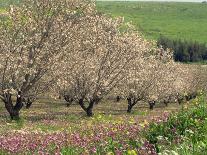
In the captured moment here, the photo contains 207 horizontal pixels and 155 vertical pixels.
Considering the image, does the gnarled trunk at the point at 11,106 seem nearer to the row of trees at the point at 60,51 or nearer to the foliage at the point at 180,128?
the row of trees at the point at 60,51

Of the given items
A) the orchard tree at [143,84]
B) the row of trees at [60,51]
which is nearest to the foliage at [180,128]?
the row of trees at [60,51]

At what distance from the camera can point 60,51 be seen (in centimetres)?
3381

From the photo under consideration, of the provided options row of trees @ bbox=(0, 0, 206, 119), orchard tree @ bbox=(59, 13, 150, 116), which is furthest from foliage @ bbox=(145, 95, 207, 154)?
orchard tree @ bbox=(59, 13, 150, 116)

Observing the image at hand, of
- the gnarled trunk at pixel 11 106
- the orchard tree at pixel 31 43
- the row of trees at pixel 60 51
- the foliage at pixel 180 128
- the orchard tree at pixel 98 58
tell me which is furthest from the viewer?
the orchard tree at pixel 98 58

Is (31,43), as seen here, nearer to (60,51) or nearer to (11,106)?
(60,51)

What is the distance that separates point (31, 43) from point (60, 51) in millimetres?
2479

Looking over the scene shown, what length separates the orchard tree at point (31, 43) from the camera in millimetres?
31812

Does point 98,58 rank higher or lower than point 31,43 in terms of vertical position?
lower

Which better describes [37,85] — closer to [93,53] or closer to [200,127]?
[93,53]

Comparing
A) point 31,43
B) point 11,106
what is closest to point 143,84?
point 11,106

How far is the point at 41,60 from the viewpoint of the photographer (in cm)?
3266

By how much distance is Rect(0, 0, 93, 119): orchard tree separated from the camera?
104ft

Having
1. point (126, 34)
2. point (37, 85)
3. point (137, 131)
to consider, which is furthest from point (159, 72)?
point (137, 131)

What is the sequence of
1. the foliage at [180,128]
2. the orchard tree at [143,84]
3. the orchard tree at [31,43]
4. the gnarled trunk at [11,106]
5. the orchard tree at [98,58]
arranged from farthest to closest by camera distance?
the orchard tree at [143,84] → the orchard tree at [98,58] → the gnarled trunk at [11,106] → the orchard tree at [31,43] → the foliage at [180,128]
